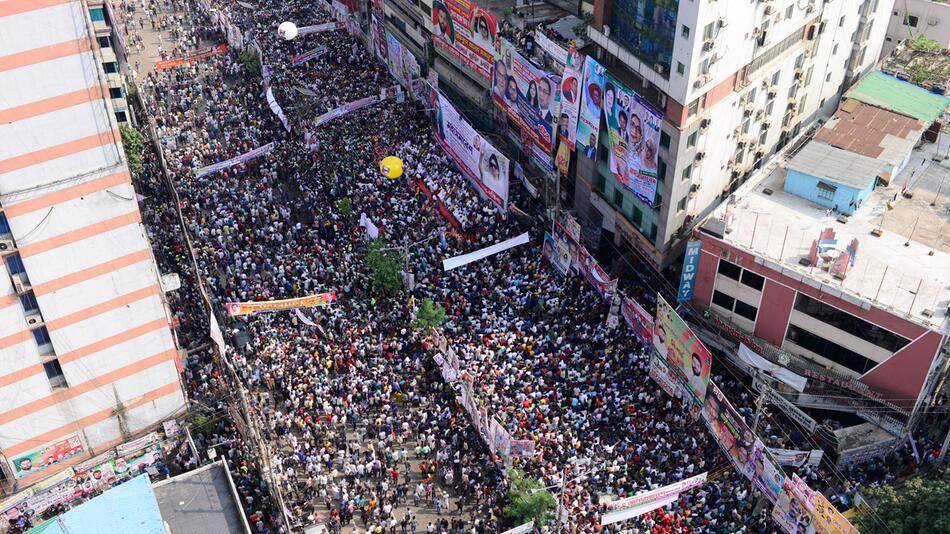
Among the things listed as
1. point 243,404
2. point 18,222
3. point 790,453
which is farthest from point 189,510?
point 790,453

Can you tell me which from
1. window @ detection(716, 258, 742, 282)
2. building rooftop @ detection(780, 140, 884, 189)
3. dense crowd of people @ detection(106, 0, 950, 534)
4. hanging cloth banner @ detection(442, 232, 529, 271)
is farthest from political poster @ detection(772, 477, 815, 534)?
hanging cloth banner @ detection(442, 232, 529, 271)

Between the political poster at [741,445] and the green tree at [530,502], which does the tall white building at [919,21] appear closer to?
the political poster at [741,445]

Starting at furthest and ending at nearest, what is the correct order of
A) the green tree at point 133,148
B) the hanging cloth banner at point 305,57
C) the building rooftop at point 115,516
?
the hanging cloth banner at point 305,57 → the green tree at point 133,148 → the building rooftop at point 115,516

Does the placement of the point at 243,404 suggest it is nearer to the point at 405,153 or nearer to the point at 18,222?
the point at 18,222

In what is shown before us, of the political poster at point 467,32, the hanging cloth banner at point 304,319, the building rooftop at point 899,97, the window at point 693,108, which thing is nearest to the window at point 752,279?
the window at point 693,108

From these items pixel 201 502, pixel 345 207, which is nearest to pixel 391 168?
pixel 345 207
